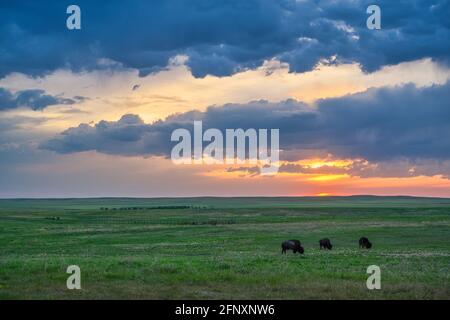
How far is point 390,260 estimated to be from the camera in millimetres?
30453

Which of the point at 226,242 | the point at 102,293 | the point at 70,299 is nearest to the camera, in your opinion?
the point at 70,299

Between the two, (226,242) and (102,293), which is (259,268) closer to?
(102,293)

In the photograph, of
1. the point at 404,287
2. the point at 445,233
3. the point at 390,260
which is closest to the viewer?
the point at 404,287

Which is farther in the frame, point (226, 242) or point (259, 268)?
point (226, 242)

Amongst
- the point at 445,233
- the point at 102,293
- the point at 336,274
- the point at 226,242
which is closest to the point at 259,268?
the point at 336,274

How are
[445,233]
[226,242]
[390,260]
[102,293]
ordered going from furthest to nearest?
[445,233] < [226,242] < [390,260] < [102,293]
